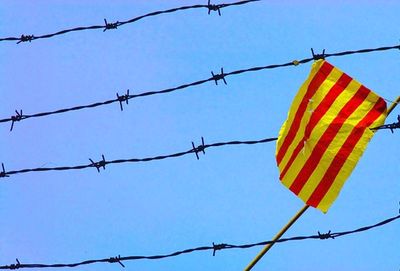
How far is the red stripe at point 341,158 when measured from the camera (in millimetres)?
12062

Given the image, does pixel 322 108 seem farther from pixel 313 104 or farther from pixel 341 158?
pixel 341 158

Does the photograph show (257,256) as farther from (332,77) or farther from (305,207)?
(332,77)

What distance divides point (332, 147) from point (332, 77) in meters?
0.78

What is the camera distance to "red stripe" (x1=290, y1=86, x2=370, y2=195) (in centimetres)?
1225

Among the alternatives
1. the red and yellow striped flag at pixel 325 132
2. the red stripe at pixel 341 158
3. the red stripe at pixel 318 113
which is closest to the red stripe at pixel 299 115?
the red and yellow striped flag at pixel 325 132

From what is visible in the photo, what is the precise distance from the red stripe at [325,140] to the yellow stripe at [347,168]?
25 centimetres

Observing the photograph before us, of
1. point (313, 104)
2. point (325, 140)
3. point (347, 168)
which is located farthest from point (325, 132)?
point (347, 168)

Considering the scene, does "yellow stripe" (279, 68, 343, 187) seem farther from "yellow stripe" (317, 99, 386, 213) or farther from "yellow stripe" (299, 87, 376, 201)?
"yellow stripe" (317, 99, 386, 213)

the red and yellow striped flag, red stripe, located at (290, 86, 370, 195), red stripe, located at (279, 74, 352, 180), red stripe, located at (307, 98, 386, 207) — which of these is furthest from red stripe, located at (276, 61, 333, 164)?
red stripe, located at (307, 98, 386, 207)

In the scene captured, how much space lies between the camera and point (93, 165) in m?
11.5

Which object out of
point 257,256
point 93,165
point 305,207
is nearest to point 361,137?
point 305,207

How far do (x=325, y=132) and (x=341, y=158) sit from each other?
1.26 feet

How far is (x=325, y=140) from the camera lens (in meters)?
12.3

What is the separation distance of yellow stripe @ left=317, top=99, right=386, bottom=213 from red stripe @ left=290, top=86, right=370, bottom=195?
0.82ft
